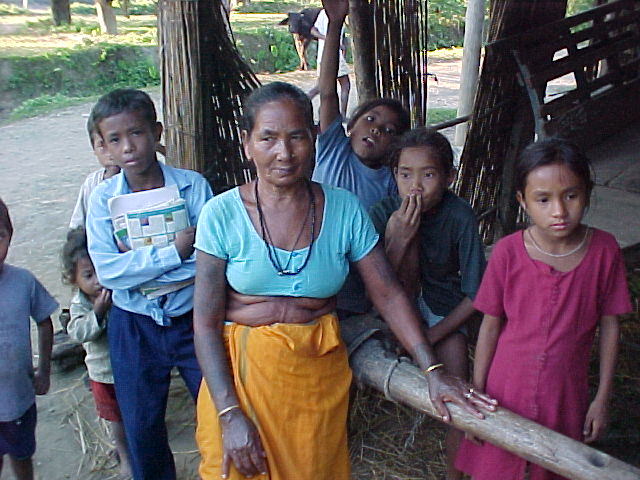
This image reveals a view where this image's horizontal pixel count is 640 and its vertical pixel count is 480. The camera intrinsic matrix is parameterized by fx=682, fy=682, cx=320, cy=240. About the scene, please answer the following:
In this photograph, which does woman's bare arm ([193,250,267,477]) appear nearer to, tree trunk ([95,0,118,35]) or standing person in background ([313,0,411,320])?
standing person in background ([313,0,411,320])

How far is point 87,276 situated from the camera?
2.51 meters

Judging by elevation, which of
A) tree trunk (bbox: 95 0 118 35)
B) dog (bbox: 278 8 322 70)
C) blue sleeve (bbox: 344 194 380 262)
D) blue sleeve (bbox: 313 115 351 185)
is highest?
tree trunk (bbox: 95 0 118 35)

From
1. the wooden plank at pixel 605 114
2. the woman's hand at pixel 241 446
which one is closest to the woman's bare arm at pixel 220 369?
the woman's hand at pixel 241 446

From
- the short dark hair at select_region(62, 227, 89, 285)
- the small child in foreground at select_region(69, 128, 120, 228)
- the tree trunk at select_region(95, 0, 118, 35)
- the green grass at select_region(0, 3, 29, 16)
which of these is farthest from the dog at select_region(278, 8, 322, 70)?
the green grass at select_region(0, 3, 29, 16)

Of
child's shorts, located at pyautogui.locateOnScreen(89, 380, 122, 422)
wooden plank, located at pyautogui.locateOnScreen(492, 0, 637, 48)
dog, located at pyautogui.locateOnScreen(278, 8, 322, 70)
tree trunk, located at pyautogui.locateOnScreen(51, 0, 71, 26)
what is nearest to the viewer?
child's shorts, located at pyautogui.locateOnScreen(89, 380, 122, 422)

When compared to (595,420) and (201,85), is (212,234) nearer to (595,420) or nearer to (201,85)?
(595,420)

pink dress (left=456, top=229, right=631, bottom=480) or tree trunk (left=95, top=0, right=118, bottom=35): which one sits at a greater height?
tree trunk (left=95, top=0, right=118, bottom=35)

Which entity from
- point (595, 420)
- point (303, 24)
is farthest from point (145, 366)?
point (303, 24)

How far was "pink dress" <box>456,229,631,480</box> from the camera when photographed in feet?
6.00

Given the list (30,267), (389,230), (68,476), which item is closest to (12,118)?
(30,267)

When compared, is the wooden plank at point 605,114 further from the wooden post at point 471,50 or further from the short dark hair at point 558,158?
the short dark hair at point 558,158

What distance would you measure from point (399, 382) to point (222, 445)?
518mm

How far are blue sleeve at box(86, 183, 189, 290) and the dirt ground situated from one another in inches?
46.8

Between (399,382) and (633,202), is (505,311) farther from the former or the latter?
(633,202)
